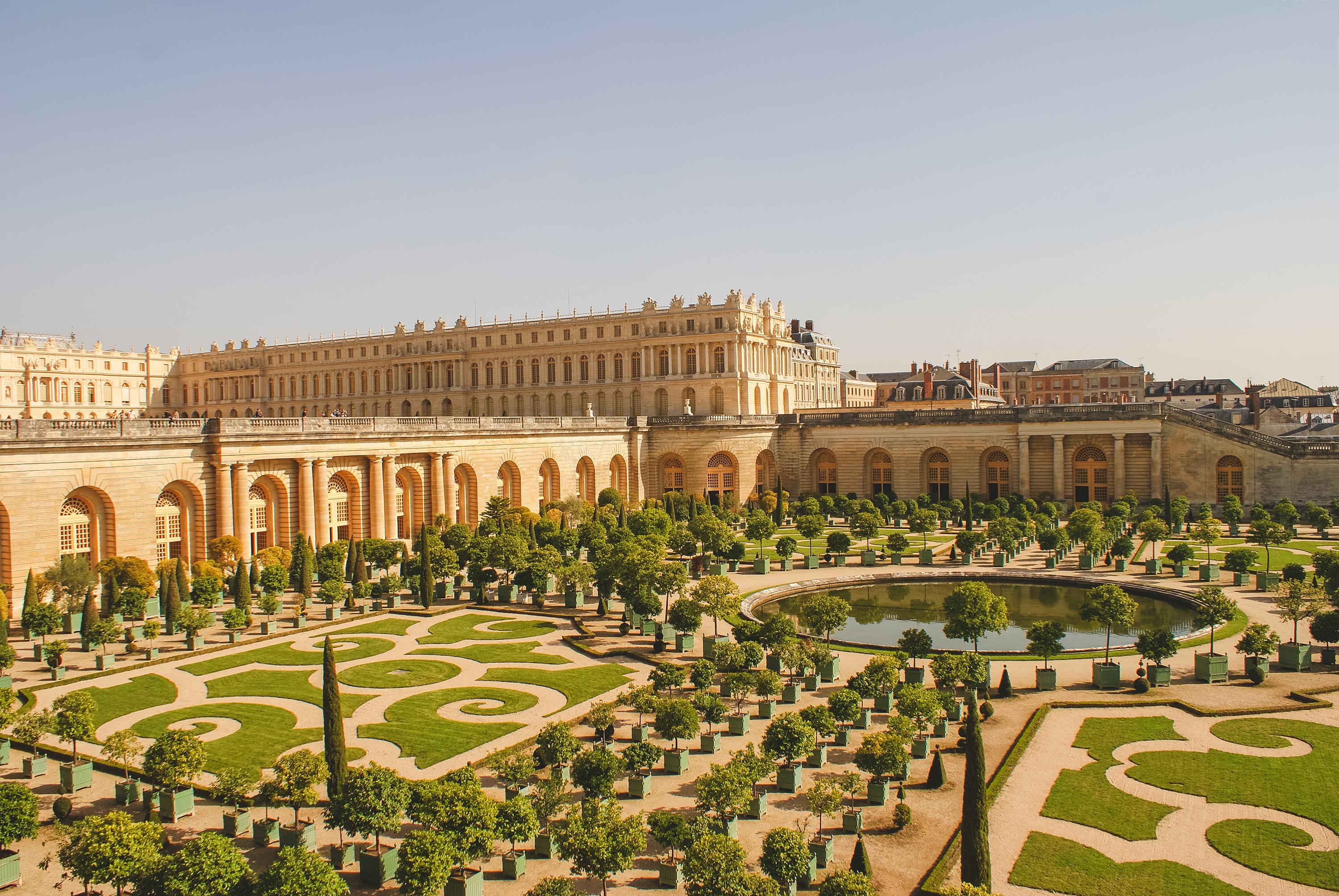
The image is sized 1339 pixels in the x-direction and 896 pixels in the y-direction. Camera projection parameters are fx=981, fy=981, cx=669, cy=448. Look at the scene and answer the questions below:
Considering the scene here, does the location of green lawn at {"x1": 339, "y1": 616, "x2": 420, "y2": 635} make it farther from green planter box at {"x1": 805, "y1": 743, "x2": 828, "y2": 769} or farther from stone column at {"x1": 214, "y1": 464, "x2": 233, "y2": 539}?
green planter box at {"x1": 805, "y1": 743, "x2": 828, "y2": 769}

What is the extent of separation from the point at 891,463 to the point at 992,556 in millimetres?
23904

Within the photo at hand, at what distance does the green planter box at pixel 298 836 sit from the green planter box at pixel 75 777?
607cm

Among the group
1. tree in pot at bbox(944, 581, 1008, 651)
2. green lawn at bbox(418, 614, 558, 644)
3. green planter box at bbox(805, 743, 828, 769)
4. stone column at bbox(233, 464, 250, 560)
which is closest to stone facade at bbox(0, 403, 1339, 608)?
stone column at bbox(233, 464, 250, 560)

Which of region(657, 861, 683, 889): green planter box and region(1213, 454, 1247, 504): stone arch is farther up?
region(1213, 454, 1247, 504): stone arch

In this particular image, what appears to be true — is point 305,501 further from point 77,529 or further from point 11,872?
point 11,872

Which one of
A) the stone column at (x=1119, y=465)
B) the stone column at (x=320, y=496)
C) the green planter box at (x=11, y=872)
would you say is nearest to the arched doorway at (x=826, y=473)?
the stone column at (x=1119, y=465)

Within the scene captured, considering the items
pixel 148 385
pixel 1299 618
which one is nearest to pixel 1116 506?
pixel 1299 618

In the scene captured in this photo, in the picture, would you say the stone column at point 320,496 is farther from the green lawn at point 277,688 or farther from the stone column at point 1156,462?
the stone column at point 1156,462

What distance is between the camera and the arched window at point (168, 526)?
44.3m

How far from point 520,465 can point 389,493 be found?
11.3 metres

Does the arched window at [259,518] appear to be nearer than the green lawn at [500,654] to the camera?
No

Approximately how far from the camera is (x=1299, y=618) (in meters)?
31.6

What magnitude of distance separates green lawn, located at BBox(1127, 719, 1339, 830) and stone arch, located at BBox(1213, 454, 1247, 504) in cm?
4462

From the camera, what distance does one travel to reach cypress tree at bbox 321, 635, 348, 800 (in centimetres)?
1964
